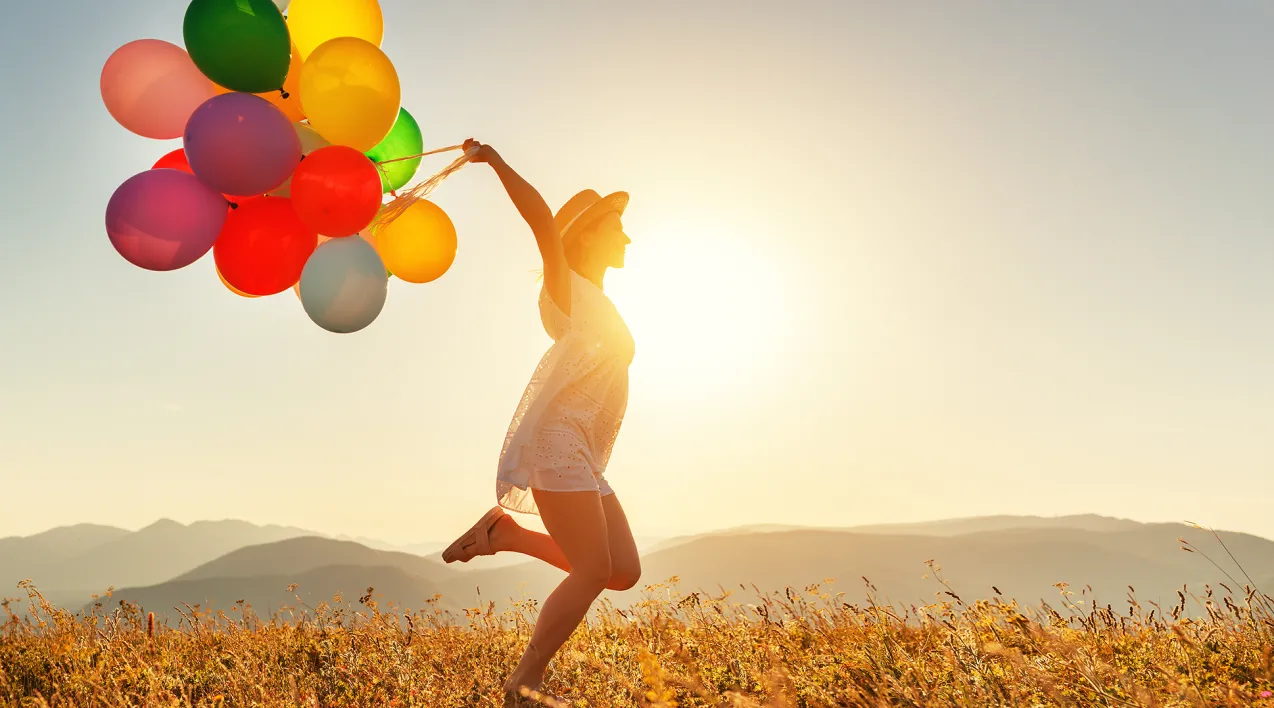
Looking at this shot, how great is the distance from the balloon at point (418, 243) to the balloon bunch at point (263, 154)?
122 millimetres

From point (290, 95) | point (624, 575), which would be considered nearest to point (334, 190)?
point (290, 95)

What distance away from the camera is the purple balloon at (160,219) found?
324cm

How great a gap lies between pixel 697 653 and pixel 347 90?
3.35m

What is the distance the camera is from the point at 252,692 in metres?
3.43

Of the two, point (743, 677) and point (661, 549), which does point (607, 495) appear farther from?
point (661, 549)

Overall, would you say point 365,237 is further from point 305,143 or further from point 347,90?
point 347,90

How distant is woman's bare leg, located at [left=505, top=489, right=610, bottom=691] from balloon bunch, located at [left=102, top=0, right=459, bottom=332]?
1.38 m

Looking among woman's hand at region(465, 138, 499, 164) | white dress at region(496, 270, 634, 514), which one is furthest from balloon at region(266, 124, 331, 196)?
white dress at region(496, 270, 634, 514)

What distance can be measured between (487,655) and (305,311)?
7.53 ft

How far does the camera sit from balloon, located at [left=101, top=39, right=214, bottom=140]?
144 inches

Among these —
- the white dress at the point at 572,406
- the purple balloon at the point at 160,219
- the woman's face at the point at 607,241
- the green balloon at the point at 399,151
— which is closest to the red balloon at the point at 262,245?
the purple balloon at the point at 160,219

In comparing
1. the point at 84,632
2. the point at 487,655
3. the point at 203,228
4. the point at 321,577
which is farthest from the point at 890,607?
the point at 321,577

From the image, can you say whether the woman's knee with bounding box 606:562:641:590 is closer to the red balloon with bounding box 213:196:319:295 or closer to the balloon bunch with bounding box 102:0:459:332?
the balloon bunch with bounding box 102:0:459:332

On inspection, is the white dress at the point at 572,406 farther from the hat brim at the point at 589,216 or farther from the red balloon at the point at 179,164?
the red balloon at the point at 179,164
